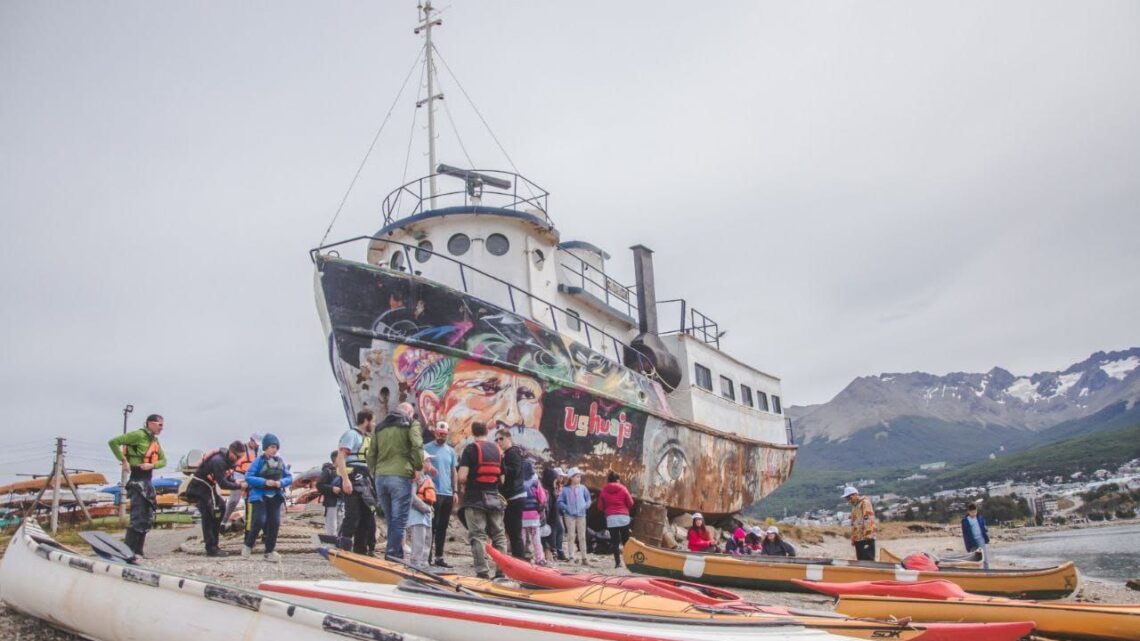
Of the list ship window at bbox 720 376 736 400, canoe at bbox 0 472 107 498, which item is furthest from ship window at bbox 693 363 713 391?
canoe at bbox 0 472 107 498

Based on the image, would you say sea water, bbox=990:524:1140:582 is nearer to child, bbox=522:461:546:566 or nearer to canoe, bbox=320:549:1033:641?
child, bbox=522:461:546:566

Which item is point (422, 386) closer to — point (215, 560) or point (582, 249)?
point (215, 560)

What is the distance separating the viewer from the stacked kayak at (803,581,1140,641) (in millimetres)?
5832

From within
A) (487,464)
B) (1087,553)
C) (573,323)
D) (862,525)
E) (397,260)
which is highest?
(397,260)

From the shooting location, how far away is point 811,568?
32.9ft

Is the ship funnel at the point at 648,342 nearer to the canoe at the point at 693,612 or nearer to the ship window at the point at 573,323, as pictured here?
the ship window at the point at 573,323

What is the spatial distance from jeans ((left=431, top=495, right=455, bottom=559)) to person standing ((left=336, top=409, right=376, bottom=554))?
785 mm

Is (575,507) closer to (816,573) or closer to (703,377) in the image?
(816,573)

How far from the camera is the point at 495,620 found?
182 inches

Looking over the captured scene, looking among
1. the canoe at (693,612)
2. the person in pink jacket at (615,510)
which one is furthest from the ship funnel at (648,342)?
the canoe at (693,612)

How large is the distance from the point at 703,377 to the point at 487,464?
526 inches

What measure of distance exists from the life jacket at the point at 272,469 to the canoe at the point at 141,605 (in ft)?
8.44

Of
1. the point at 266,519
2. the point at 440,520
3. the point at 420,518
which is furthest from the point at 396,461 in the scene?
the point at 266,519

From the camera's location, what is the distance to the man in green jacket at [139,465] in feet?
25.5
